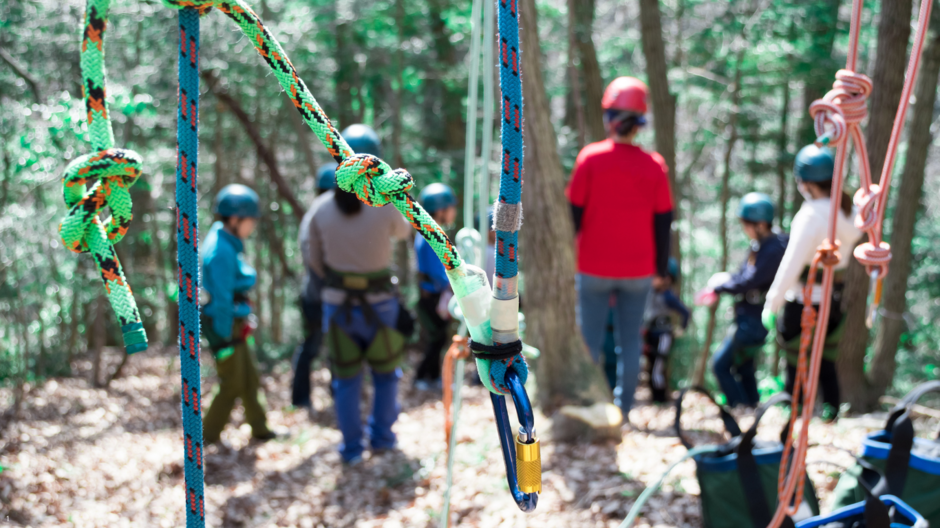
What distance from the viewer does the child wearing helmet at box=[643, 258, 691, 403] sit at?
21.2ft

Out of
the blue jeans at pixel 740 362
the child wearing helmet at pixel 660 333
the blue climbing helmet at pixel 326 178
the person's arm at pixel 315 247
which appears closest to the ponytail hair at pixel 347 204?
the person's arm at pixel 315 247

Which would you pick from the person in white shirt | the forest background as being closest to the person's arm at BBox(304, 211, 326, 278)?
the forest background

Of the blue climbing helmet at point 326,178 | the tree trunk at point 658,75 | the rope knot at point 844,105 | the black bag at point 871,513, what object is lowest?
the black bag at point 871,513

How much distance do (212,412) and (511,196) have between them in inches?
176

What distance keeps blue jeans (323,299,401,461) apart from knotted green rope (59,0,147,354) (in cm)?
330

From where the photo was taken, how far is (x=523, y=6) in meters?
4.06

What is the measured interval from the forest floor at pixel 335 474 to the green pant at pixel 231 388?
0.22 meters

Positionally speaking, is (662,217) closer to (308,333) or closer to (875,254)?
(875,254)

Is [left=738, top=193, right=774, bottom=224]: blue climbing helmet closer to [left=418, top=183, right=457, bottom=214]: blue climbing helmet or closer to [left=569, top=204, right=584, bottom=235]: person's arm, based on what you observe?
[left=569, top=204, right=584, bottom=235]: person's arm

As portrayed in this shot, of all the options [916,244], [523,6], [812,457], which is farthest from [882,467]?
[916,244]

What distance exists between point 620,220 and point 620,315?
0.73m

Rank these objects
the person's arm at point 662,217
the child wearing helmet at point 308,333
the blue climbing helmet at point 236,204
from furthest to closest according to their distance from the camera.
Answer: the child wearing helmet at point 308,333
the blue climbing helmet at point 236,204
the person's arm at point 662,217

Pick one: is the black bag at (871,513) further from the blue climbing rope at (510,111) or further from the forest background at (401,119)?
the forest background at (401,119)

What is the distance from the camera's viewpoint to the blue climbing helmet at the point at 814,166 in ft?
13.8
